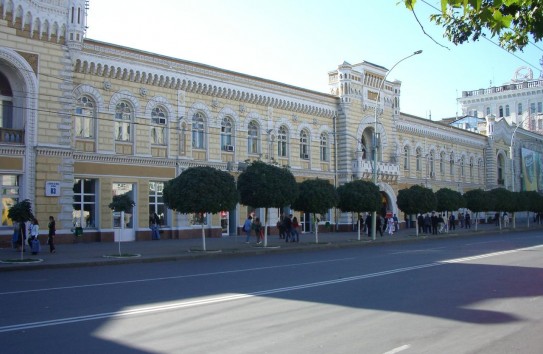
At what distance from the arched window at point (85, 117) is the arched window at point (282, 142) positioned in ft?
46.5

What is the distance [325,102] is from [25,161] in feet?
78.1

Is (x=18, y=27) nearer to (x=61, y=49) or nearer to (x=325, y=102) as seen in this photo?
(x=61, y=49)

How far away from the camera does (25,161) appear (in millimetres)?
25031

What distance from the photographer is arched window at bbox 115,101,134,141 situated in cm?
3000

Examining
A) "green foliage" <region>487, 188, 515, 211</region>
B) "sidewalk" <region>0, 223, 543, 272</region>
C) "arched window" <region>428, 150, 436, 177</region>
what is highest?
"arched window" <region>428, 150, 436, 177</region>

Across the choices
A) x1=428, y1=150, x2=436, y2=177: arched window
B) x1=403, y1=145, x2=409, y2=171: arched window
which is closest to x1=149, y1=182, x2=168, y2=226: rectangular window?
x1=403, y1=145, x2=409, y2=171: arched window

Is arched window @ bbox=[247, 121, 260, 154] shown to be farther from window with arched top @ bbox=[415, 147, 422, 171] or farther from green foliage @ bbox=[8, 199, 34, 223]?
window with arched top @ bbox=[415, 147, 422, 171]

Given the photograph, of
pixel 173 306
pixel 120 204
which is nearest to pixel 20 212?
pixel 120 204

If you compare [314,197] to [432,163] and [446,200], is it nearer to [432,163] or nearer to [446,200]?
[446,200]

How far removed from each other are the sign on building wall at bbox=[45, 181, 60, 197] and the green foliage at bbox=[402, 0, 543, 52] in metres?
20.9

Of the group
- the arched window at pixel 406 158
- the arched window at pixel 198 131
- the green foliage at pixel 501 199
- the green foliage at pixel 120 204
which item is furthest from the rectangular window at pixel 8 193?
the green foliage at pixel 501 199

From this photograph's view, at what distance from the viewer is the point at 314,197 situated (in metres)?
29.4

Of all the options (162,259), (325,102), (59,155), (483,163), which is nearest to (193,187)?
(162,259)

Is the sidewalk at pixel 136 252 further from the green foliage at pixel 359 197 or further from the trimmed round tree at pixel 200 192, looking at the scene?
the green foliage at pixel 359 197
